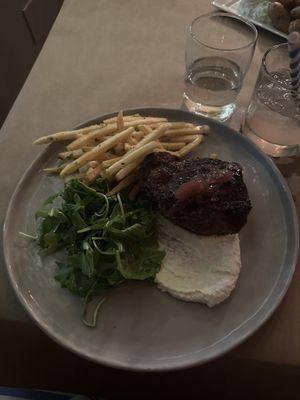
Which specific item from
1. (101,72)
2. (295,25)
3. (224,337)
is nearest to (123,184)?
(224,337)

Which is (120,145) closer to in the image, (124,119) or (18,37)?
(124,119)

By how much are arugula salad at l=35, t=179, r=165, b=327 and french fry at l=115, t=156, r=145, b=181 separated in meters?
0.04

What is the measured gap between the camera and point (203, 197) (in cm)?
87

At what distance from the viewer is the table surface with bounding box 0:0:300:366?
1160mm

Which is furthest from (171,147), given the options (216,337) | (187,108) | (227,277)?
(216,337)

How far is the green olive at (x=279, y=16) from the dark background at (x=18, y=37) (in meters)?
1.35

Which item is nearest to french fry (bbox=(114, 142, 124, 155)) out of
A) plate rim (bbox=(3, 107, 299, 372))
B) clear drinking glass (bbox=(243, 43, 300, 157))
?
plate rim (bbox=(3, 107, 299, 372))

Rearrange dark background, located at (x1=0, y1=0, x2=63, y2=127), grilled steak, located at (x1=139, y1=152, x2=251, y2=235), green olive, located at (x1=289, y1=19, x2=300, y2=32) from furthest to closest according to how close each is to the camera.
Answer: dark background, located at (x1=0, y1=0, x2=63, y2=127)
green olive, located at (x1=289, y1=19, x2=300, y2=32)
grilled steak, located at (x1=139, y1=152, x2=251, y2=235)

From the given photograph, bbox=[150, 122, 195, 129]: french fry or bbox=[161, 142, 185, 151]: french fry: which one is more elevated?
bbox=[150, 122, 195, 129]: french fry

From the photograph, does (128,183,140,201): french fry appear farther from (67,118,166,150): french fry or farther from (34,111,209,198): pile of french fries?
(67,118,166,150): french fry

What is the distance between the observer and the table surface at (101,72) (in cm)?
116

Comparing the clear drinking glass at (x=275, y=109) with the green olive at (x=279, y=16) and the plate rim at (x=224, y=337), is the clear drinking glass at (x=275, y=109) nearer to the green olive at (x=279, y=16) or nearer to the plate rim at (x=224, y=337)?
the plate rim at (x=224, y=337)

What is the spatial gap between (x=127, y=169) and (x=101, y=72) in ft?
1.84

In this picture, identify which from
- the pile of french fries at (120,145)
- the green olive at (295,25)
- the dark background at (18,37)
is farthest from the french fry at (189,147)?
the dark background at (18,37)
